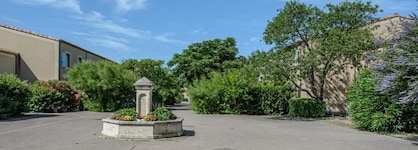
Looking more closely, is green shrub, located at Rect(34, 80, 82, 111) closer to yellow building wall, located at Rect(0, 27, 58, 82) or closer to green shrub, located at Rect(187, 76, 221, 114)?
yellow building wall, located at Rect(0, 27, 58, 82)

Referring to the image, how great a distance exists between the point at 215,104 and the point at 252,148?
14.5m

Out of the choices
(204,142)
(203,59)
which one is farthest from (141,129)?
(203,59)

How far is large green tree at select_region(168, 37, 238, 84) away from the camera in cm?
3353

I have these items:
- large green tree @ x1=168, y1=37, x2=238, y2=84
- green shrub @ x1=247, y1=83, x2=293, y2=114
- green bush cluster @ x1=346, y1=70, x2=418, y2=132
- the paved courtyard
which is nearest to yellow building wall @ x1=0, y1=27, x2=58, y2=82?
large green tree @ x1=168, y1=37, x2=238, y2=84

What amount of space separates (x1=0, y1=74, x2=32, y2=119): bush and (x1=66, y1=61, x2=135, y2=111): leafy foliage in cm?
533

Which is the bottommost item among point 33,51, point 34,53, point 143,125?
point 143,125

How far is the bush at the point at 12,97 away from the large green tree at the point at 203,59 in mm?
16966

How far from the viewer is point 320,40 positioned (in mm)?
18719

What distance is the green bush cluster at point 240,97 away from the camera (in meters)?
22.9

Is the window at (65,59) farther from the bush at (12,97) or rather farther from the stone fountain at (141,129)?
the stone fountain at (141,129)

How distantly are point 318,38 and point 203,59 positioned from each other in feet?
52.9

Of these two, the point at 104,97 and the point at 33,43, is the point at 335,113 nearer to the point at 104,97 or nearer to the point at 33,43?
the point at 104,97

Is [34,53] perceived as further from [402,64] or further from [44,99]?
[402,64]

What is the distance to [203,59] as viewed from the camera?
33938 millimetres
